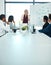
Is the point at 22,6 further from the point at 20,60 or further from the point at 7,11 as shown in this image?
the point at 20,60

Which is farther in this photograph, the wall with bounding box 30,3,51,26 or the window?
the window

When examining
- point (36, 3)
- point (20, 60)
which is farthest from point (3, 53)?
point (36, 3)

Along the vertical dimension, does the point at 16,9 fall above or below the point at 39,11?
above

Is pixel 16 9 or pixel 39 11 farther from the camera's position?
pixel 16 9

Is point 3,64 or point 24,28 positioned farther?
point 24,28

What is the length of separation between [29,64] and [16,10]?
650cm

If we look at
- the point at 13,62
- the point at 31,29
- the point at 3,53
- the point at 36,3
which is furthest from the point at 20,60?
the point at 36,3

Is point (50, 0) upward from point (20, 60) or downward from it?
upward

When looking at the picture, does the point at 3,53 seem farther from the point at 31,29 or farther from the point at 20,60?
the point at 31,29

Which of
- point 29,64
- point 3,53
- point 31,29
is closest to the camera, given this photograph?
point 29,64

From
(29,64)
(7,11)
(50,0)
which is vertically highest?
(50,0)

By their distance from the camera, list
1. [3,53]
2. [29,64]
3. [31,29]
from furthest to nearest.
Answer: [31,29] < [3,53] < [29,64]

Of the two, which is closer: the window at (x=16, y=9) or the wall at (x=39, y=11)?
the wall at (x=39, y=11)

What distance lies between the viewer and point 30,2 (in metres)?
7.39
